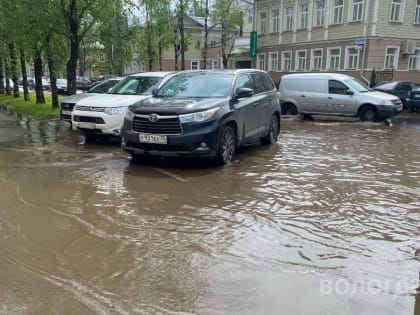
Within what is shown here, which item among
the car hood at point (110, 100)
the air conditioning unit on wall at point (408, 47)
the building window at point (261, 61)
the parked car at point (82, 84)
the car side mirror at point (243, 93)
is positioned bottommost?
the parked car at point (82, 84)

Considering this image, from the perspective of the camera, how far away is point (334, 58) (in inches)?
1223

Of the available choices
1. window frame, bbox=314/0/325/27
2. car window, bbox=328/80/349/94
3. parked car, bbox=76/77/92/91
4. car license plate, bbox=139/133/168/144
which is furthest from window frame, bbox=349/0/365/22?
parked car, bbox=76/77/92/91

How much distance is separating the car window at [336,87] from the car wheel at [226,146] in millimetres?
9623

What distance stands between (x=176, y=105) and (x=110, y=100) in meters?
3.08

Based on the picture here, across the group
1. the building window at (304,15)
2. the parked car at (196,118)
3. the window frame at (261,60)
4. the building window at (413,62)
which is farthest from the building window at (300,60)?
the parked car at (196,118)

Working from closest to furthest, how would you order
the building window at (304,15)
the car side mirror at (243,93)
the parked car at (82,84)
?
the car side mirror at (243,93)
the building window at (304,15)
the parked car at (82,84)

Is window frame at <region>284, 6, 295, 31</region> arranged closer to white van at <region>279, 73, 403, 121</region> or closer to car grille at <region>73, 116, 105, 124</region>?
white van at <region>279, 73, 403, 121</region>

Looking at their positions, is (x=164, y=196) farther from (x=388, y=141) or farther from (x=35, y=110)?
(x=35, y=110)

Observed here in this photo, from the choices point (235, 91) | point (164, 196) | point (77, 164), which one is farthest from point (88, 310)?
point (235, 91)

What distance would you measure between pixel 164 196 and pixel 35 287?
2675 millimetres

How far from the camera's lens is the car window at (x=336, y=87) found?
16438 mm

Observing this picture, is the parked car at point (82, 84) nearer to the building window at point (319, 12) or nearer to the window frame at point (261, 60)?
the window frame at point (261, 60)

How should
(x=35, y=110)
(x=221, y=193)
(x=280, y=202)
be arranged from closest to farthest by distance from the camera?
(x=280, y=202)
(x=221, y=193)
(x=35, y=110)

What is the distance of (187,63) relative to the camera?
5491 centimetres
